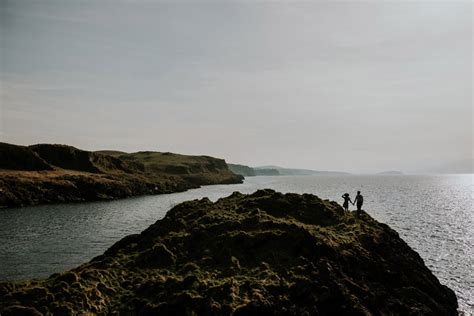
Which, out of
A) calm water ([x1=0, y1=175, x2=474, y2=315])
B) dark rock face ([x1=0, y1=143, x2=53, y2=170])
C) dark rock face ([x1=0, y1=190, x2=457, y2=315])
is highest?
dark rock face ([x1=0, y1=143, x2=53, y2=170])

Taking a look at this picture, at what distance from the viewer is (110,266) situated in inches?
1038

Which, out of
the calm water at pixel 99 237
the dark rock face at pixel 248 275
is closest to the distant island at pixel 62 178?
the calm water at pixel 99 237

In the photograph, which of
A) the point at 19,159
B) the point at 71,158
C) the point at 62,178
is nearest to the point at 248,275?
the point at 62,178

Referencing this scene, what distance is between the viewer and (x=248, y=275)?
24.6m

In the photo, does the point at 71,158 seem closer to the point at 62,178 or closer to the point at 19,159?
the point at 19,159

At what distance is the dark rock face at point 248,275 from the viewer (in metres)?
21.1

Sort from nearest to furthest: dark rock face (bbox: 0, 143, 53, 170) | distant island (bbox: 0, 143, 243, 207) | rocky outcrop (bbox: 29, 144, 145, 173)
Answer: distant island (bbox: 0, 143, 243, 207)
dark rock face (bbox: 0, 143, 53, 170)
rocky outcrop (bbox: 29, 144, 145, 173)

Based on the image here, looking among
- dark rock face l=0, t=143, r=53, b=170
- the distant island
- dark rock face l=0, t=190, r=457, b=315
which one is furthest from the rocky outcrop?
dark rock face l=0, t=190, r=457, b=315

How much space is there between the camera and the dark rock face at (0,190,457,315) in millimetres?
21141

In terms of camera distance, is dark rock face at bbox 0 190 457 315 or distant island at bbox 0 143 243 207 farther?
distant island at bbox 0 143 243 207

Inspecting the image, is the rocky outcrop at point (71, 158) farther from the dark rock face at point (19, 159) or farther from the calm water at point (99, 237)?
the calm water at point (99, 237)

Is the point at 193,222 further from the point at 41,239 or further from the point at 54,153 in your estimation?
the point at 54,153

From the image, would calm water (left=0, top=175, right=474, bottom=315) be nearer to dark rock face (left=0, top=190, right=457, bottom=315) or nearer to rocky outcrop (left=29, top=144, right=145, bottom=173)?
dark rock face (left=0, top=190, right=457, bottom=315)

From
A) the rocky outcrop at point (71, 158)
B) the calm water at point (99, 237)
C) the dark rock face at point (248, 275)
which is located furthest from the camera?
the rocky outcrop at point (71, 158)
